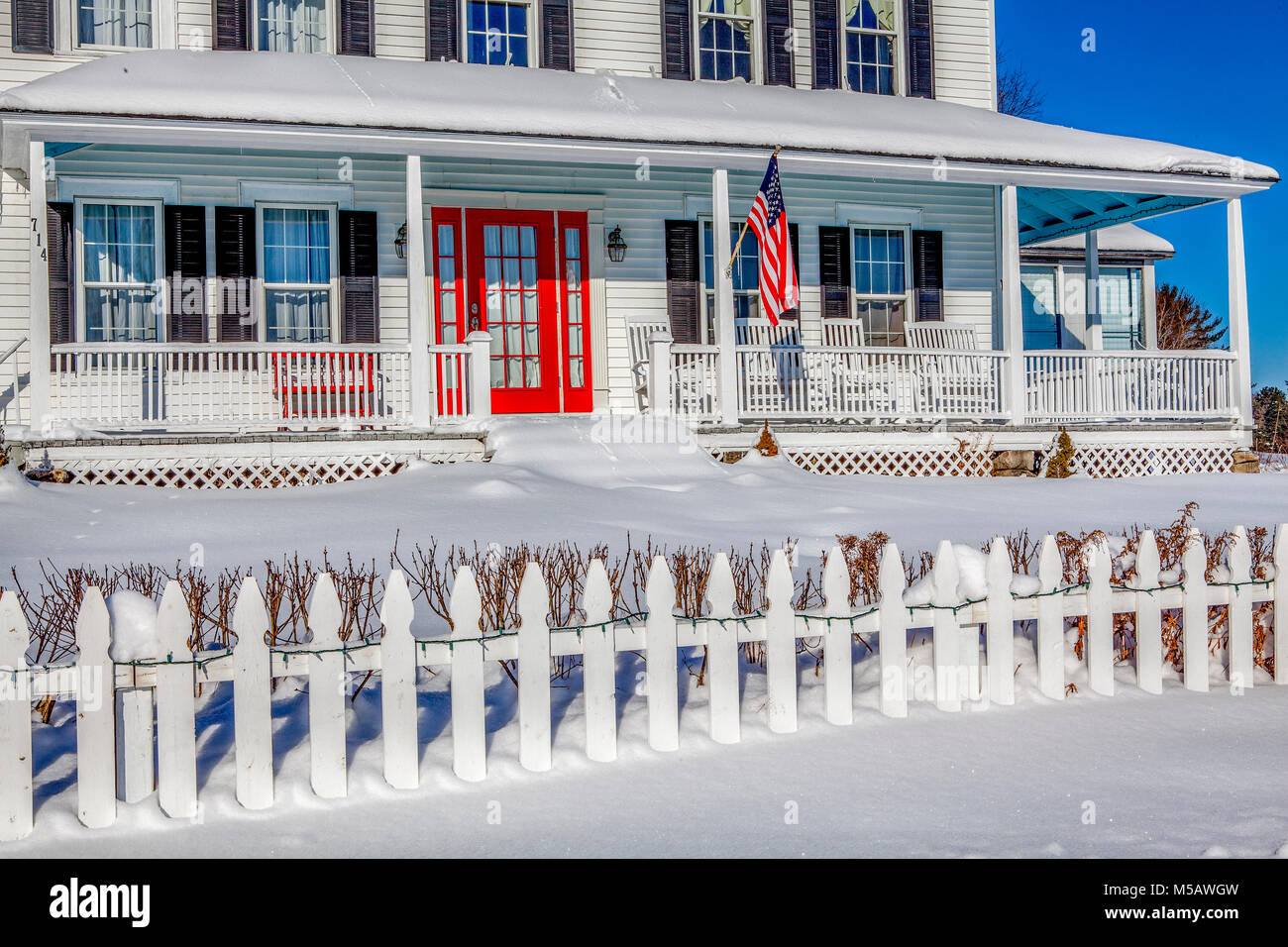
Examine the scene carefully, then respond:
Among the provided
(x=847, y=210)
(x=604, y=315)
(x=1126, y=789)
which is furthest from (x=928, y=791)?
(x=847, y=210)

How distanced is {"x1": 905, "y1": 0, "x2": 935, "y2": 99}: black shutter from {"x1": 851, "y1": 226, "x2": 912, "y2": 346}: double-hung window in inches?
84.9

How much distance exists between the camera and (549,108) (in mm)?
11242

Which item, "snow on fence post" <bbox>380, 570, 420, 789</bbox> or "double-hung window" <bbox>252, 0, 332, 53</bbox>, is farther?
"double-hung window" <bbox>252, 0, 332, 53</bbox>

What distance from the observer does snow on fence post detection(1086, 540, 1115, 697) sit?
436 cm

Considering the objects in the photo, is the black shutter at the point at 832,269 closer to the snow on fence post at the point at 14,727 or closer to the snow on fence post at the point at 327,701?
the snow on fence post at the point at 327,701

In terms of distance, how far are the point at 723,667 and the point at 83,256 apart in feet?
A: 35.2

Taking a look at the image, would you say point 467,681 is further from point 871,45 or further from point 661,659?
point 871,45

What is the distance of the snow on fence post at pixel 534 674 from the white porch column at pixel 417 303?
24.3 feet

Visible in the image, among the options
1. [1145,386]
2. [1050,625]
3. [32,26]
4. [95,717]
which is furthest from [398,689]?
[32,26]

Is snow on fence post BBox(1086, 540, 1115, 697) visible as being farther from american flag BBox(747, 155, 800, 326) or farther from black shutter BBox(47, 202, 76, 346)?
black shutter BBox(47, 202, 76, 346)

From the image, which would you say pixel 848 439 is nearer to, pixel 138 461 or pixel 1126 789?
pixel 138 461

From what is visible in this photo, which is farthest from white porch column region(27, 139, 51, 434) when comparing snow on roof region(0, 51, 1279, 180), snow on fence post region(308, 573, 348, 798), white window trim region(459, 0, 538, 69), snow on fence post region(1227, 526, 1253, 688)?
snow on fence post region(1227, 526, 1253, 688)

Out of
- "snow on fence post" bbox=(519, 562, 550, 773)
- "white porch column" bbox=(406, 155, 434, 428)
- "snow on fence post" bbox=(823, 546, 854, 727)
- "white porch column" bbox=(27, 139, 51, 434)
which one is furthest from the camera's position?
"white porch column" bbox=(406, 155, 434, 428)

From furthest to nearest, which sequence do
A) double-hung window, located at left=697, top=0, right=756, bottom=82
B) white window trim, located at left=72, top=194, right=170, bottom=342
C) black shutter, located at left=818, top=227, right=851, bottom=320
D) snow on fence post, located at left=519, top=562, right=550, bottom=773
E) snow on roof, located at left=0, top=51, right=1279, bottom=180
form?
double-hung window, located at left=697, top=0, right=756, bottom=82, black shutter, located at left=818, top=227, right=851, bottom=320, white window trim, located at left=72, top=194, right=170, bottom=342, snow on roof, located at left=0, top=51, right=1279, bottom=180, snow on fence post, located at left=519, top=562, right=550, bottom=773
